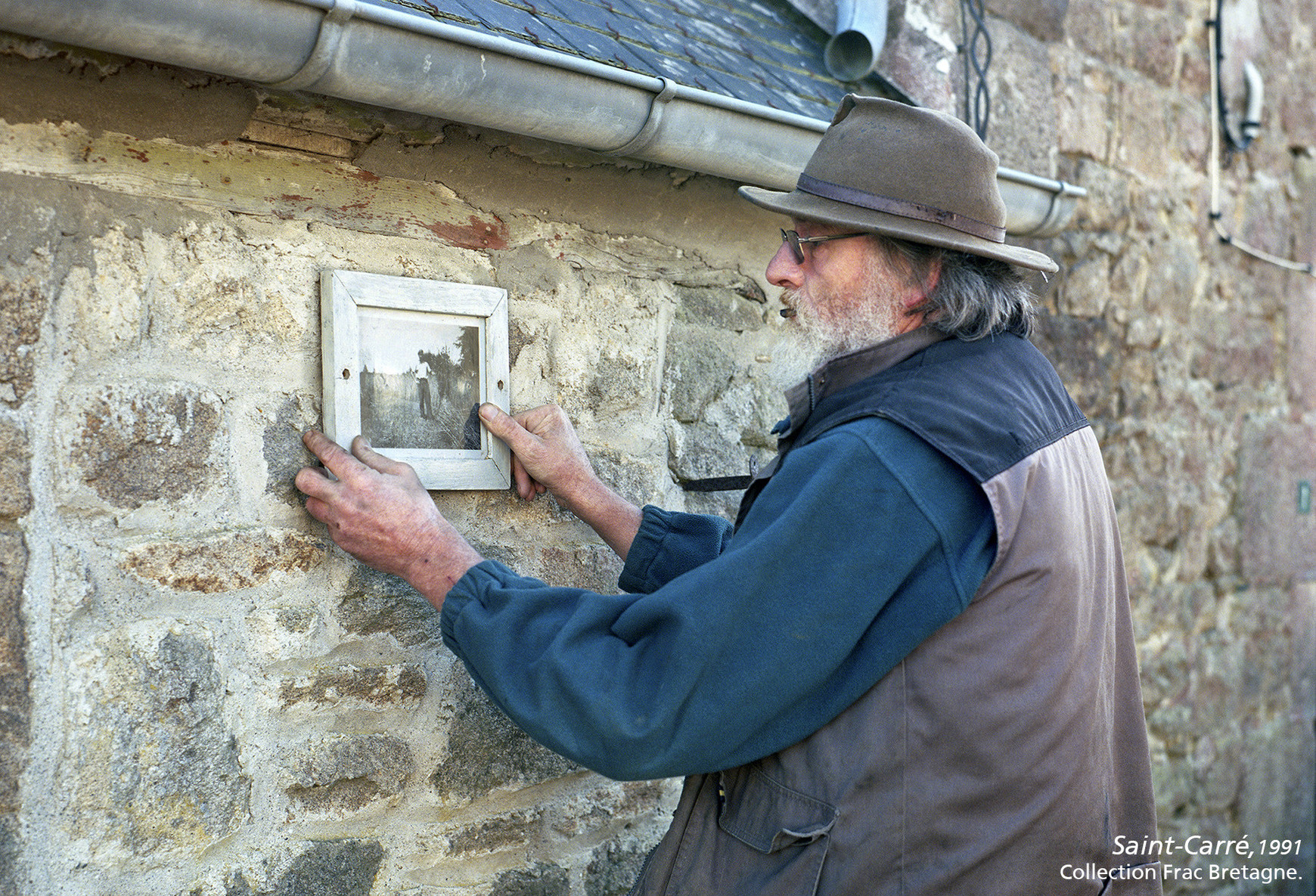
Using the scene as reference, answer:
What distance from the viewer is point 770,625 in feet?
4.91

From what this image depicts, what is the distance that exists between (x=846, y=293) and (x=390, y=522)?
2.67ft

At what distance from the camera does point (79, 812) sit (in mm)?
1523

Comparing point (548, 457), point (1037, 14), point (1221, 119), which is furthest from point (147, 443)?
point (1221, 119)

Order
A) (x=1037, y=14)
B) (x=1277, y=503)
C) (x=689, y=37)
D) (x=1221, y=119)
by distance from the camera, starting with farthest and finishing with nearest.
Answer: (x=1277, y=503), (x=1221, y=119), (x=1037, y=14), (x=689, y=37)

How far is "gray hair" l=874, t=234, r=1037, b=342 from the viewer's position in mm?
1786

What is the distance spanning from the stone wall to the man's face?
0.51m

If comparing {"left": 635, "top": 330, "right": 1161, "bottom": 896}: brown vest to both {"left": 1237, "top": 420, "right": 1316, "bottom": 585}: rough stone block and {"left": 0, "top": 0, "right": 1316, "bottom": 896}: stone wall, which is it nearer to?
{"left": 0, "top": 0, "right": 1316, "bottom": 896}: stone wall

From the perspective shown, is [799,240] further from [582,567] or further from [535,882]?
[535,882]

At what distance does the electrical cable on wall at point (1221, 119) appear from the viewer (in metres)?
3.97

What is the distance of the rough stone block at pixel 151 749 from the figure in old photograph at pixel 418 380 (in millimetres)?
446

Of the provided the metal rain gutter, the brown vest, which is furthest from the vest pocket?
the metal rain gutter

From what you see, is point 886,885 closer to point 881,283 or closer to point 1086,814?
point 1086,814

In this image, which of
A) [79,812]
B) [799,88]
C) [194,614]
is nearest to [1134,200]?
[799,88]

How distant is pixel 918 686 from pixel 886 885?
0.28 meters
